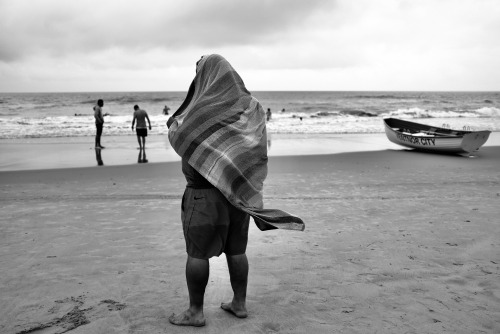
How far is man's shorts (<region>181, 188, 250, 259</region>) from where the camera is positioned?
296 centimetres

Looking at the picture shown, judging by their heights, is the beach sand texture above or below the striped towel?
below

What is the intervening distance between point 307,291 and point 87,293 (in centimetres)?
183

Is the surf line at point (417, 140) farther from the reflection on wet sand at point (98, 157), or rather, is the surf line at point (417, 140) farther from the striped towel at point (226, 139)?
the striped towel at point (226, 139)

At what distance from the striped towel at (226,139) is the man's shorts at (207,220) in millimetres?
102

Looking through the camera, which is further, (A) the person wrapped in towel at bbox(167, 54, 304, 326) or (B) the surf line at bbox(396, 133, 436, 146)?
(B) the surf line at bbox(396, 133, 436, 146)

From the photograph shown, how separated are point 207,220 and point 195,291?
0.53 m

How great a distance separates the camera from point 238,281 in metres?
3.20

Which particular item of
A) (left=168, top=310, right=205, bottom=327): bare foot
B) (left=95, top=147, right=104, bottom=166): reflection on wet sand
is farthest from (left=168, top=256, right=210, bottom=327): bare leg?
(left=95, top=147, right=104, bottom=166): reflection on wet sand

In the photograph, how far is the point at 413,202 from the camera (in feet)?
23.6

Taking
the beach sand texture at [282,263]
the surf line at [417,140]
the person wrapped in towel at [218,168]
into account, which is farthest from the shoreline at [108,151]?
the person wrapped in towel at [218,168]

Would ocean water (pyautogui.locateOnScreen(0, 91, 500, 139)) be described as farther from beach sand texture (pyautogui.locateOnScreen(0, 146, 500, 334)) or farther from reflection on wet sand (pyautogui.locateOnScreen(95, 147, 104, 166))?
beach sand texture (pyautogui.locateOnScreen(0, 146, 500, 334))

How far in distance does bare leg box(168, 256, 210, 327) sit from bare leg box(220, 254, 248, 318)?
7.9 inches

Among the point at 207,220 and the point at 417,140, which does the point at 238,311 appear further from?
the point at 417,140

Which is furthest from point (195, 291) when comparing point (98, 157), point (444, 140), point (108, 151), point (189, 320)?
point (108, 151)
